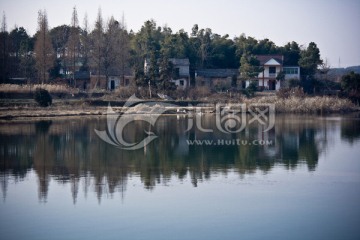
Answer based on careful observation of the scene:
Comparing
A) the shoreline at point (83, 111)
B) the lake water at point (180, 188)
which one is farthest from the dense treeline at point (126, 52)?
the lake water at point (180, 188)

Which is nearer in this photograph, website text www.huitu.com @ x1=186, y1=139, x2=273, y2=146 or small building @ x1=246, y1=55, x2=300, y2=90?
website text www.huitu.com @ x1=186, y1=139, x2=273, y2=146

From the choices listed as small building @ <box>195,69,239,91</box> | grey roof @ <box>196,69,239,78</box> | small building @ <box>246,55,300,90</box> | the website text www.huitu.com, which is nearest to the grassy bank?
small building @ <box>195,69,239,91</box>

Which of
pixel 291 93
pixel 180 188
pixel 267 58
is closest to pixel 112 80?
pixel 267 58

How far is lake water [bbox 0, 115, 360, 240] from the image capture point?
354 inches

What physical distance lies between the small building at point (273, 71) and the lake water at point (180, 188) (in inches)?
980

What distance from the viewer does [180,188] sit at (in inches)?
470

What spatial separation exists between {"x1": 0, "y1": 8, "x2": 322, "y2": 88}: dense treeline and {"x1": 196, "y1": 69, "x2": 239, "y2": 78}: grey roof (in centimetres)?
92

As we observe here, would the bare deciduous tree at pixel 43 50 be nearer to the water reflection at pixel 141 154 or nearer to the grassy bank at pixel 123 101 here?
the grassy bank at pixel 123 101

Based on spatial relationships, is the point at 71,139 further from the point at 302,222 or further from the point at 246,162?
the point at 302,222

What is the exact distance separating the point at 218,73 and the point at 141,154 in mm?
29760

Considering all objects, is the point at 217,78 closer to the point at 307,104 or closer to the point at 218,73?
the point at 218,73

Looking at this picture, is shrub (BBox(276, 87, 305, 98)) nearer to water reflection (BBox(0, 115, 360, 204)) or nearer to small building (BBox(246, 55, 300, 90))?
small building (BBox(246, 55, 300, 90))

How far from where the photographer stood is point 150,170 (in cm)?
1405

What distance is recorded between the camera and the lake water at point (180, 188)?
898 cm
